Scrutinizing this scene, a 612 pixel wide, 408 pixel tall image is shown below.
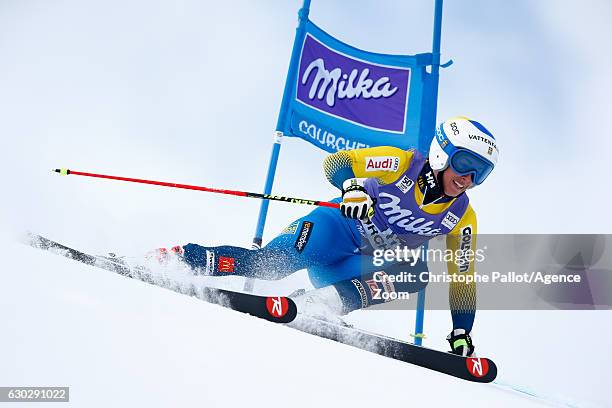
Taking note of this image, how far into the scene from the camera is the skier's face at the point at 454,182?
3.75 m

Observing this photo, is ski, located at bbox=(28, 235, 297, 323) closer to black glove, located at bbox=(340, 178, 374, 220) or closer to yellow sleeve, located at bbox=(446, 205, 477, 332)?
black glove, located at bbox=(340, 178, 374, 220)

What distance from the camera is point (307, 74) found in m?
5.86

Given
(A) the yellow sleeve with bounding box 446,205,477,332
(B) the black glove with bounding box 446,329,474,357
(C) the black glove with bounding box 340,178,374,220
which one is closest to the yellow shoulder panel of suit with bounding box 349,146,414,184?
(C) the black glove with bounding box 340,178,374,220

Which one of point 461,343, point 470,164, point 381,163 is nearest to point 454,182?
point 470,164

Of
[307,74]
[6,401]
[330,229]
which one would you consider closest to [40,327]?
[6,401]

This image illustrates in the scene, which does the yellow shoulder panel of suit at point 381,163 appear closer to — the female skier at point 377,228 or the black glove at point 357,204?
the female skier at point 377,228

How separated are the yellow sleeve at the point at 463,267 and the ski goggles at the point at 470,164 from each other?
16.6 inches

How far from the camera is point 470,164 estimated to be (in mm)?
3688

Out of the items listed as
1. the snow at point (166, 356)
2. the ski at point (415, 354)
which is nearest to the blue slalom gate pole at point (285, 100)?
the ski at point (415, 354)

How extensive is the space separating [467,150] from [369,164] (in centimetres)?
60

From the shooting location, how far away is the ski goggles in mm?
3678

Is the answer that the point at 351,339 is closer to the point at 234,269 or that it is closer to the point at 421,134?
the point at 234,269

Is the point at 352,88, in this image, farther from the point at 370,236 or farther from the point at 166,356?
the point at 166,356

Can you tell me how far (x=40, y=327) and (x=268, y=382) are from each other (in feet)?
2.24
